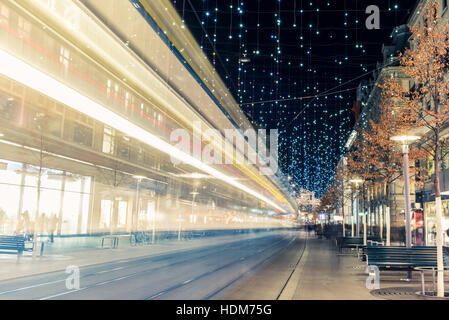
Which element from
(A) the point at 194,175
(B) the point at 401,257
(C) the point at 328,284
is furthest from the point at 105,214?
(B) the point at 401,257

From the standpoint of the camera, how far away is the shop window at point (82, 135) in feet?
96.5

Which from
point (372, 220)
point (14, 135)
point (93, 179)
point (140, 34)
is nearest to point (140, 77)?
point (140, 34)

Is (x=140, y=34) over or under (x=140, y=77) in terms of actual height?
over

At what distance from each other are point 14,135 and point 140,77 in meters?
15.3

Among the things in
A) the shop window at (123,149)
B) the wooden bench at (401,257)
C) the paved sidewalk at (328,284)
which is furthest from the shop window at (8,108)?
the wooden bench at (401,257)

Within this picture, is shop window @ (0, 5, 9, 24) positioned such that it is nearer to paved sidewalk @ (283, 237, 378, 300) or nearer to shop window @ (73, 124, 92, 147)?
shop window @ (73, 124, 92, 147)

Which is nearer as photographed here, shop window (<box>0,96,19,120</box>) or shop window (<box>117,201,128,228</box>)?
shop window (<box>0,96,19,120</box>)

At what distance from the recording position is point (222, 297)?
389 inches

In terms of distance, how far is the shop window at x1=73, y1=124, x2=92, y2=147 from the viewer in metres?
29.4

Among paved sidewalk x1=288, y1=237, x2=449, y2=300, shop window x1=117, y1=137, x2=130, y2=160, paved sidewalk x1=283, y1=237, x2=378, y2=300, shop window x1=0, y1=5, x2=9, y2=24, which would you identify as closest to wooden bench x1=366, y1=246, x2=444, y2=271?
paved sidewalk x1=288, y1=237, x2=449, y2=300

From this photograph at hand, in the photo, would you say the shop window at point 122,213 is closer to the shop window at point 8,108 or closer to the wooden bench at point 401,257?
the shop window at point 8,108

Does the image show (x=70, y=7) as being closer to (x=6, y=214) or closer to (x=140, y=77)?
(x=140, y=77)
